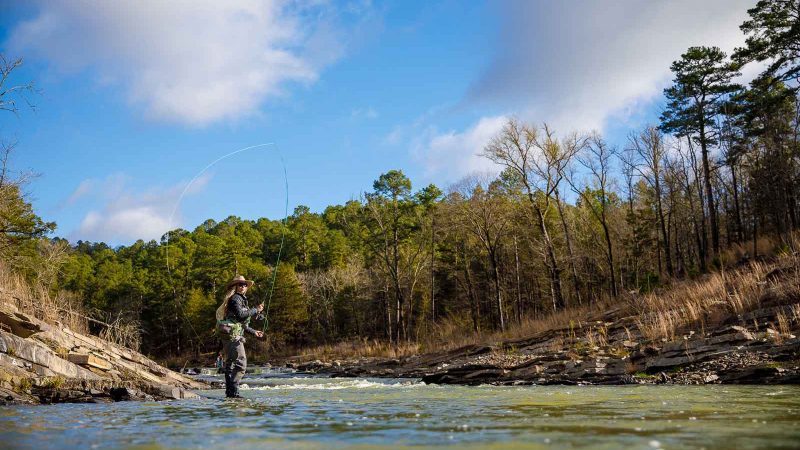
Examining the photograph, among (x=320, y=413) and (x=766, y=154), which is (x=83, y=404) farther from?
(x=766, y=154)

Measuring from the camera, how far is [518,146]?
36.0 meters

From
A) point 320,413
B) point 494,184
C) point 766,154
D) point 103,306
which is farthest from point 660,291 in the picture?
point 103,306

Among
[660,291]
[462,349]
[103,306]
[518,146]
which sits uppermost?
[518,146]

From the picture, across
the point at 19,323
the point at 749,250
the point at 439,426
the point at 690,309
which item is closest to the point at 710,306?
the point at 690,309

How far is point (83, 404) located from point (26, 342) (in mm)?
2294

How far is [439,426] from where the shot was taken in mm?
5500

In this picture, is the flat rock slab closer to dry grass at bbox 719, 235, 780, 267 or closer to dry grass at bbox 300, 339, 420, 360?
dry grass at bbox 300, 339, 420, 360

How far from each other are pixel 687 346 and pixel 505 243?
30.7 meters

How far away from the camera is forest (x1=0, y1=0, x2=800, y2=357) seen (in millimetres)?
30781

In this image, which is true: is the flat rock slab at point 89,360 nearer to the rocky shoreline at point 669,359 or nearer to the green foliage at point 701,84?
the rocky shoreline at point 669,359

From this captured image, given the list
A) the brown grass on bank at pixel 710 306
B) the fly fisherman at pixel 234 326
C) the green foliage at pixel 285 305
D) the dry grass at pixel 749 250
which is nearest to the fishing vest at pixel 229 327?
the fly fisherman at pixel 234 326

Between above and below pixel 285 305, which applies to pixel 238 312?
below

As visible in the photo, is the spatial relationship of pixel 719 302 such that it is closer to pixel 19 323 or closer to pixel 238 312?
pixel 238 312

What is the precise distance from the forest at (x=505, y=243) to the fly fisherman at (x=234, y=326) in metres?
3.07
